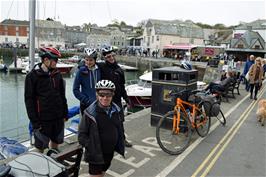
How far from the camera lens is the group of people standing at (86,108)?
3.06m

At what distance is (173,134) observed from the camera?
17.8 feet

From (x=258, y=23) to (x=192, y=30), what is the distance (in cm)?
1559

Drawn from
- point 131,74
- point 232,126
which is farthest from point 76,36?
point 232,126

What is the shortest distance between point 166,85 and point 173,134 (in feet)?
4.36

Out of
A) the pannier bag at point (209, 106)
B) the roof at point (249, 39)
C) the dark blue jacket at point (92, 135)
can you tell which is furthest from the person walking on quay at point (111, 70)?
the roof at point (249, 39)

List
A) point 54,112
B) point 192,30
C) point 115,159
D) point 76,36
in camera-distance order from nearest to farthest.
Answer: point 54,112 < point 115,159 < point 192,30 < point 76,36

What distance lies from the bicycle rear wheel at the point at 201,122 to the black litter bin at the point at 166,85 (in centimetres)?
60

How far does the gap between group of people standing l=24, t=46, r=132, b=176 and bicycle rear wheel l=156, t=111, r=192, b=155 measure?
1.35 m

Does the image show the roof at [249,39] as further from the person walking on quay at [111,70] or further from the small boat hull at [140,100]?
the person walking on quay at [111,70]

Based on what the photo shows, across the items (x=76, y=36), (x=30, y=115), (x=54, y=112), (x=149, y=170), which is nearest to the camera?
(x=30, y=115)

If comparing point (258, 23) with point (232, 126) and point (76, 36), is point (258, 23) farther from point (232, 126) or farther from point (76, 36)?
point (76, 36)

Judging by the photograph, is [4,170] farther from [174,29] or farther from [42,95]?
[174,29]

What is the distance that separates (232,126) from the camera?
7141 mm

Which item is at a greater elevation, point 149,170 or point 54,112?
point 54,112
